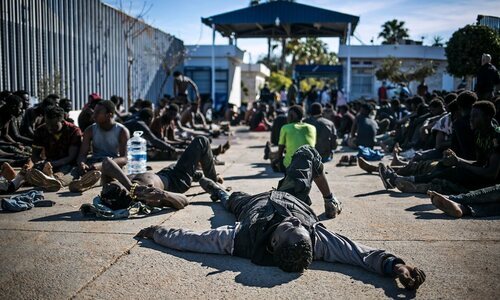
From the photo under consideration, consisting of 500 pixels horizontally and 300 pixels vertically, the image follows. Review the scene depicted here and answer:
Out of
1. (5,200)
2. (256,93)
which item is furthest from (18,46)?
(256,93)

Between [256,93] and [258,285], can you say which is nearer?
[258,285]

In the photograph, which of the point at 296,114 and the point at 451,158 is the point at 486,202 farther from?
the point at 296,114

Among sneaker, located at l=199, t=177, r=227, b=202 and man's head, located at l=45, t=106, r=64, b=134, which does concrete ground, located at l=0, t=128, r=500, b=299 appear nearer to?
sneaker, located at l=199, t=177, r=227, b=202

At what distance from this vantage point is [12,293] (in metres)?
3.81

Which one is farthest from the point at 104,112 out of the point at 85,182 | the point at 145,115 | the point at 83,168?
the point at 145,115

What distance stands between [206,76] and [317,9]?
7.74 metres

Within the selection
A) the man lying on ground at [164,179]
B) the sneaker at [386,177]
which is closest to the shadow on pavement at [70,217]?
the man lying on ground at [164,179]

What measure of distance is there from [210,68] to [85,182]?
24.0 m

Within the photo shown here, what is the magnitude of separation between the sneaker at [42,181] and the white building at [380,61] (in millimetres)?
25831

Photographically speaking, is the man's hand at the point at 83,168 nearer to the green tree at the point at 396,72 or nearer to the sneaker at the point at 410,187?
the sneaker at the point at 410,187

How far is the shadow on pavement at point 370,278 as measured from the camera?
3.87 m

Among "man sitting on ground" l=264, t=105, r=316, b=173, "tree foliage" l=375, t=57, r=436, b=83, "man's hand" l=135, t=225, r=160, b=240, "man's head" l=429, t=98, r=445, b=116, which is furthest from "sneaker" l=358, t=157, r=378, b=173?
"tree foliage" l=375, t=57, r=436, b=83

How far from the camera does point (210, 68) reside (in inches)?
1214

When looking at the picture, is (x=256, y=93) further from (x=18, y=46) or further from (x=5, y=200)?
(x=5, y=200)
